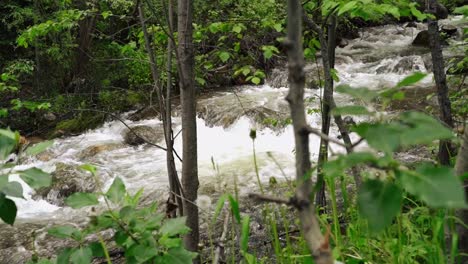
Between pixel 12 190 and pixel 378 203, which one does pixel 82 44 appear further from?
pixel 378 203

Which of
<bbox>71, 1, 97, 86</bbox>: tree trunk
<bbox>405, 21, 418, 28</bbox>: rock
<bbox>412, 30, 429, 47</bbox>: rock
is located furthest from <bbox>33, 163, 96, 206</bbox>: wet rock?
<bbox>405, 21, 418, 28</bbox>: rock

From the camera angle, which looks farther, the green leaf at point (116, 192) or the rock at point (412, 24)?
the rock at point (412, 24)

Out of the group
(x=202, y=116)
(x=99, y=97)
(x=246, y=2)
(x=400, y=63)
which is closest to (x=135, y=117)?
(x=99, y=97)

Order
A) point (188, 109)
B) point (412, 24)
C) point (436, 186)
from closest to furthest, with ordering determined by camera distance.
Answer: point (436, 186)
point (188, 109)
point (412, 24)

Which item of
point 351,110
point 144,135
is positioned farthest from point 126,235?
point 144,135

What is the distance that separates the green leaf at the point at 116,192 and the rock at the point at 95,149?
709 cm

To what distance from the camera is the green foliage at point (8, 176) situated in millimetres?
767

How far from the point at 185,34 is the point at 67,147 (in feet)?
22.2

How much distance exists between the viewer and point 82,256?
966mm

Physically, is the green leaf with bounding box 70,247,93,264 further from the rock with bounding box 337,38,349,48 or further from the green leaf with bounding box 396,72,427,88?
the rock with bounding box 337,38,349,48

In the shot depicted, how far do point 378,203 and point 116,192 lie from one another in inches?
28.6

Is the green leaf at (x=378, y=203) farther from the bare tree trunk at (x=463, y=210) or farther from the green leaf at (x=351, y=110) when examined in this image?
the bare tree trunk at (x=463, y=210)

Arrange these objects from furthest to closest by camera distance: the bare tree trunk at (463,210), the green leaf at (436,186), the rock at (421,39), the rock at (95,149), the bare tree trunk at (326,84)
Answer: the rock at (421,39) < the rock at (95,149) < the bare tree trunk at (326,84) < the bare tree trunk at (463,210) < the green leaf at (436,186)

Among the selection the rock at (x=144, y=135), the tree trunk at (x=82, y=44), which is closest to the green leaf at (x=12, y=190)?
the rock at (x=144, y=135)
